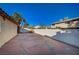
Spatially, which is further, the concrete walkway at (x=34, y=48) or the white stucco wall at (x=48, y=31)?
the white stucco wall at (x=48, y=31)

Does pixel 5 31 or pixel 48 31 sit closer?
pixel 5 31

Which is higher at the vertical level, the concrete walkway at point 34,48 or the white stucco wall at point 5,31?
the white stucco wall at point 5,31

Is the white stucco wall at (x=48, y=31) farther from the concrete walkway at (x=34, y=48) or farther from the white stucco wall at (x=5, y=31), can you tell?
the white stucco wall at (x=5, y=31)

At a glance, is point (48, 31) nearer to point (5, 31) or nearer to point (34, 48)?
point (34, 48)

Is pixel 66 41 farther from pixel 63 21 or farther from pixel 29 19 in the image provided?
pixel 29 19

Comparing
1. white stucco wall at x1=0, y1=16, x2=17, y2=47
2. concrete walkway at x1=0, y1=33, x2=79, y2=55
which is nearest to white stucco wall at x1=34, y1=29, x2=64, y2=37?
concrete walkway at x1=0, y1=33, x2=79, y2=55

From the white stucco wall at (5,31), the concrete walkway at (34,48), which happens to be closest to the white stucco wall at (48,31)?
the concrete walkway at (34,48)

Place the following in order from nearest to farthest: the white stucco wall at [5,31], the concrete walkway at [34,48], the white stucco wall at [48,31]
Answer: the concrete walkway at [34,48] < the white stucco wall at [5,31] < the white stucco wall at [48,31]

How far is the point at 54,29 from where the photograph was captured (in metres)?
9.88

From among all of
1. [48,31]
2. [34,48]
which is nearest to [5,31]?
[34,48]

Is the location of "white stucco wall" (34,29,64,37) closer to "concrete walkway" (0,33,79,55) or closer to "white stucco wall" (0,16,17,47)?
"concrete walkway" (0,33,79,55)

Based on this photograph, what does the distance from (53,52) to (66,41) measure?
1.92 m

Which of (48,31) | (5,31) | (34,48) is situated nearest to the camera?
(34,48)

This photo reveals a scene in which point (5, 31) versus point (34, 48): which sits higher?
point (5, 31)
